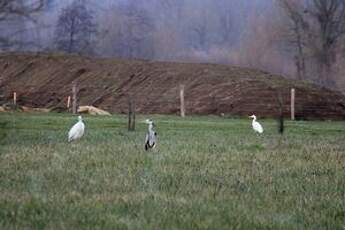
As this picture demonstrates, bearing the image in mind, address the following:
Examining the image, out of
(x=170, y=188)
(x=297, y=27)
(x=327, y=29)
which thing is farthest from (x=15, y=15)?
(x=327, y=29)

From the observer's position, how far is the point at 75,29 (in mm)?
76188

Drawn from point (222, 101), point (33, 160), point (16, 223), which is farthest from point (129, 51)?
point (16, 223)

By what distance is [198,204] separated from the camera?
792cm

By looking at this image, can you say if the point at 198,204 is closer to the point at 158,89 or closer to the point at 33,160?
the point at 33,160

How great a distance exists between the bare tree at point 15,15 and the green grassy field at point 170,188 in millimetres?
13591

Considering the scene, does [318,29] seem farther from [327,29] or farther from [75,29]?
[75,29]

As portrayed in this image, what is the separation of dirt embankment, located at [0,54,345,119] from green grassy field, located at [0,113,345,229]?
28.1m

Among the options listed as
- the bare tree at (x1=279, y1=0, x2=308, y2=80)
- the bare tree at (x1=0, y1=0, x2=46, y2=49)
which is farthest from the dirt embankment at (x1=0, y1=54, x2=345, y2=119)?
the bare tree at (x1=0, y1=0, x2=46, y2=49)

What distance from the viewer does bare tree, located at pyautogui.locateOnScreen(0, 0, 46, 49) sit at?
Answer: 2816 cm

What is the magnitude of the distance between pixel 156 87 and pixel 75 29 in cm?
2501

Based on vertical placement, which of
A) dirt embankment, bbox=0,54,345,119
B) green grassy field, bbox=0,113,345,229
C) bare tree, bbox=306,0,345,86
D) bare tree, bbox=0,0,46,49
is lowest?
green grassy field, bbox=0,113,345,229

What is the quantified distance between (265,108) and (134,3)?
189 feet

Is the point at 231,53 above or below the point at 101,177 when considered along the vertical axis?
above

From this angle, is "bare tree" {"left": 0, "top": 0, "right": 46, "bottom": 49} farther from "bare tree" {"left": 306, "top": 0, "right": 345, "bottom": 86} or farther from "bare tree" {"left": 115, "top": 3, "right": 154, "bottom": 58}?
"bare tree" {"left": 115, "top": 3, "right": 154, "bottom": 58}
